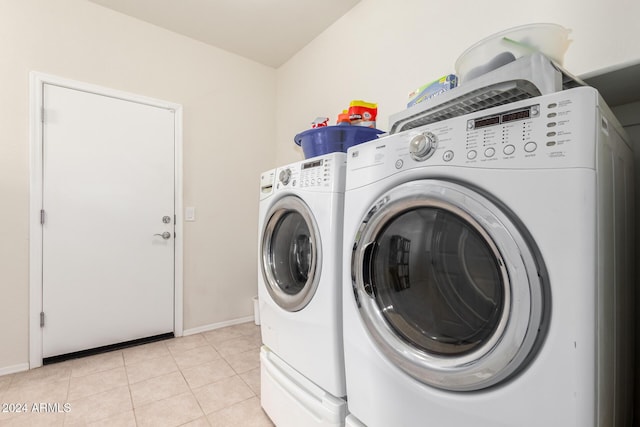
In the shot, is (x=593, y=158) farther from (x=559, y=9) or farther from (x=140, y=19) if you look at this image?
(x=140, y=19)

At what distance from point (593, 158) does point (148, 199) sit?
2724 mm

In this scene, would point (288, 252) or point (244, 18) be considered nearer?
point (288, 252)

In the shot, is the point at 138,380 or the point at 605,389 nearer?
the point at 605,389

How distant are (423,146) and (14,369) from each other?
289 centimetres

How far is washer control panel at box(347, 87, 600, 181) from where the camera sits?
556 millimetres

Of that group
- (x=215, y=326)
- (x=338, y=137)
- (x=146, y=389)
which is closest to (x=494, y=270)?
(x=338, y=137)

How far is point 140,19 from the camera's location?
2.42 m

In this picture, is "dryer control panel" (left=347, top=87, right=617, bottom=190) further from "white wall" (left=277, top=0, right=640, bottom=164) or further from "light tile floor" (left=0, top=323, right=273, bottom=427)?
"light tile floor" (left=0, top=323, right=273, bottom=427)

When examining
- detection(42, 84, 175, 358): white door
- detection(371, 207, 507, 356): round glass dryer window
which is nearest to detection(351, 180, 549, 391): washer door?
detection(371, 207, 507, 356): round glass dryer window

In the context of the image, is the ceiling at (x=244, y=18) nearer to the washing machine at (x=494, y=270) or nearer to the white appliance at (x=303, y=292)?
the white appliance at (x=303, y=292)

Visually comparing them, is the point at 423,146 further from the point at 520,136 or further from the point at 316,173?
the point at 316,173

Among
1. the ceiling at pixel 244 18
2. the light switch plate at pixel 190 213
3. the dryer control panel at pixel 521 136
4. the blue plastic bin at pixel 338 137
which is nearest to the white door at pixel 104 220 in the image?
the light switch plate at pixel 190 213

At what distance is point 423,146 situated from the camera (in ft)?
2.57

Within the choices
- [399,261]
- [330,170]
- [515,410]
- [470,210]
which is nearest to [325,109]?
[330,170]
